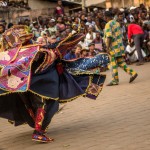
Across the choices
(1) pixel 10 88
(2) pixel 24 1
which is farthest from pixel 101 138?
(2) pixel 24 1

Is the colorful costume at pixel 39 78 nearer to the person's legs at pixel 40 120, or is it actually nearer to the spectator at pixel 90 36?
the person's legs at pixel 40 120

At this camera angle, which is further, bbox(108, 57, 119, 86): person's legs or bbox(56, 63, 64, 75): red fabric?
bbox(108, 57, 119, 86): person's legs

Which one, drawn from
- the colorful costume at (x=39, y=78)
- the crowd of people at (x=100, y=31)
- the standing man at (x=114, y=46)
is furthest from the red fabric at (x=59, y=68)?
the crowd of people at (x=100, y=31)

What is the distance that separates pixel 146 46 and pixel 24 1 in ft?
32.3

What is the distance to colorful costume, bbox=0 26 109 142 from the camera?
6.16m

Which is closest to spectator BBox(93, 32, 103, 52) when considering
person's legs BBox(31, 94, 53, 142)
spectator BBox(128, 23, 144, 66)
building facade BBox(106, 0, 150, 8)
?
spectator BBox(128, 23, 144, 66)

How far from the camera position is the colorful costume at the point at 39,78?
6164 millimetres

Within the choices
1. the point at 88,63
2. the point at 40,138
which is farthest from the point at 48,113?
the point at 88,63

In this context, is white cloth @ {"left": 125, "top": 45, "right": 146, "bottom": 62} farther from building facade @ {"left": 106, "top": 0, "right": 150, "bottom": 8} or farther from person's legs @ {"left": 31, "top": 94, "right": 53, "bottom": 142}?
person's legs @ {"left": 31, "top": 94, "right": 53, "bottom": 142}

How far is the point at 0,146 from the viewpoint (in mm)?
6527

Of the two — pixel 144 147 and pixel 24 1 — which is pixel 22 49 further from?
pixel 24 1

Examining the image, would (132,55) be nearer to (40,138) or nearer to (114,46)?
(114,46)

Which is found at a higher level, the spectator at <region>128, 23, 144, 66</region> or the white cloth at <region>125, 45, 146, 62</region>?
the spectator at <region>128, 23, 144, 66</region>

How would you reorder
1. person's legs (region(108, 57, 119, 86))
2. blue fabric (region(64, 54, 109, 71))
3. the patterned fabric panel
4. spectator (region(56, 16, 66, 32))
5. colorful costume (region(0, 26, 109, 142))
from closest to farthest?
colorful costume (region(0, 26, 109, 142))
blue fabric (region(64, 54, 109, 71))
the patterned fabric panel
person's legs (region(108, 57, 119, 86))
spectator (region(56, 16, 66, 32))
